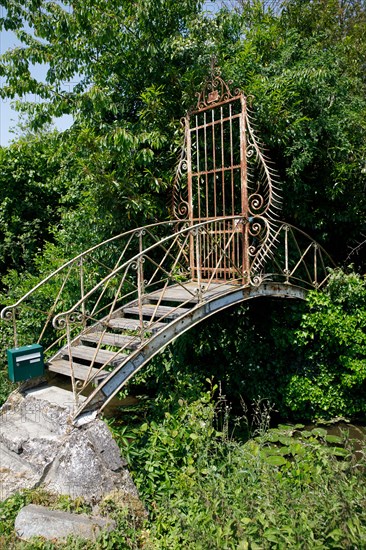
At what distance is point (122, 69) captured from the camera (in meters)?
6.98

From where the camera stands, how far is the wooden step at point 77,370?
13.5 feet

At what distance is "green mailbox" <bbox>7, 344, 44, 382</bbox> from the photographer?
13.5 feet

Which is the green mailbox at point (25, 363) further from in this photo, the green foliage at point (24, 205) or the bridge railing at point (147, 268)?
the green foliage at point (24, 205)

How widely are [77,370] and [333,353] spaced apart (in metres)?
3.91

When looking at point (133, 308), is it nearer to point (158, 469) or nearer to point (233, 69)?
point (158, 469)

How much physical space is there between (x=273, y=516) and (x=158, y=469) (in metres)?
1.50

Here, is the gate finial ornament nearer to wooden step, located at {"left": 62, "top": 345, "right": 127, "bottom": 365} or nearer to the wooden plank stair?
the wooden plank stair

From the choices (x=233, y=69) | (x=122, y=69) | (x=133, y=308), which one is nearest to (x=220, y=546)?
(x=133, y=308)

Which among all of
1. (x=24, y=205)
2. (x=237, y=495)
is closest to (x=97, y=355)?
(x=237, y=495)

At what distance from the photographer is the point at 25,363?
4.20 metres

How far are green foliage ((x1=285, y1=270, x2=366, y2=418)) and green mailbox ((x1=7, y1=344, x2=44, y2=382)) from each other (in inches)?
142

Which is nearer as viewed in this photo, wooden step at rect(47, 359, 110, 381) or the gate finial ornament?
wooden step at rect(47, 359, 110, 381)

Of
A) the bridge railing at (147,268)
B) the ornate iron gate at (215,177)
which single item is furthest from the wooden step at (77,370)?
the ornate iron gate at (215,177)

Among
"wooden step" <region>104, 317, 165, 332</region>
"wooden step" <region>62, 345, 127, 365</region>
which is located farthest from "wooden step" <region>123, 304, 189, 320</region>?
"wooden step" <region>62, 345, 127, 365</region>
